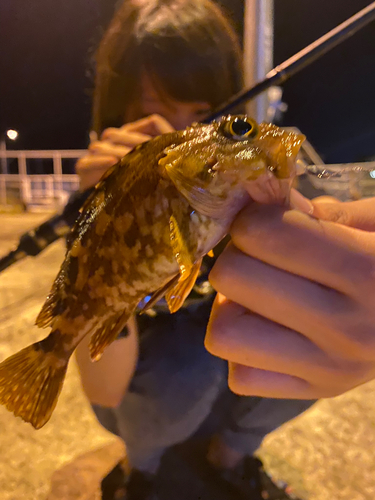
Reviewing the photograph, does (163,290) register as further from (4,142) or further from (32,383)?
(4,142)

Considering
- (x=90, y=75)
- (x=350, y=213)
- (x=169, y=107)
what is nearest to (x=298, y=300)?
(x=350, y=213)

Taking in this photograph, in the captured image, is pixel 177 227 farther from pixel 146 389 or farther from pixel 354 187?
pixel 146 389

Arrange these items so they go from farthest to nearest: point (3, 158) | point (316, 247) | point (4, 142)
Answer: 1. point (3, 158)
2. point (4, 142)
3. point (316, 247)

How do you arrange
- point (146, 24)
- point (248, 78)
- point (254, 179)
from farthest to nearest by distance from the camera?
point (248, 78)
point (146, 24)
point (254, 179)

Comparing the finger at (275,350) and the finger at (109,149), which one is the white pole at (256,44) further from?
the finger at (275,350)

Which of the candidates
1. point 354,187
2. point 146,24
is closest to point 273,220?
point 354,187

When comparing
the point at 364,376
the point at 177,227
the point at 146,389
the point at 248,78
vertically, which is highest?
the point at 248,78

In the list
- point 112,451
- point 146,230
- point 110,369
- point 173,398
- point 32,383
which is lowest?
→ point 112,451
